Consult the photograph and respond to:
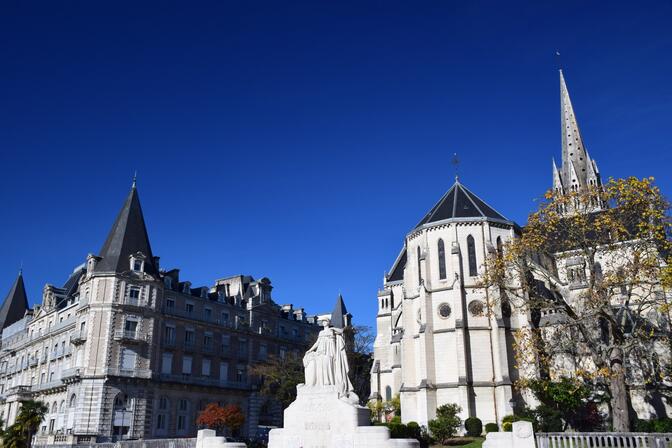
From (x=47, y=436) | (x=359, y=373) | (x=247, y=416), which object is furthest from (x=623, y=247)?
(x=47, y=436)

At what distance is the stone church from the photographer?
38.7 meters

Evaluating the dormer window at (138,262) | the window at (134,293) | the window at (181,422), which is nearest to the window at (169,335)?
the window at (134,293)

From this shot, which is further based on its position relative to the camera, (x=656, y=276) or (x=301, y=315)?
(x=301, y=315)

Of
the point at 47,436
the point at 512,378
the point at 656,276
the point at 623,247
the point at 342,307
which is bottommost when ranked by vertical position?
the point at 47,436

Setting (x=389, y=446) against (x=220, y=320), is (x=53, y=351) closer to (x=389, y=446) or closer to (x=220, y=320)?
(x=220, y=320)

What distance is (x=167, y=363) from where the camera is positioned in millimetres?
50469

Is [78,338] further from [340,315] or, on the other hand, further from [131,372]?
[340,315]

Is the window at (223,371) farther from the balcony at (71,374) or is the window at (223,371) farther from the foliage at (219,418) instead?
the balcony at (71,374)

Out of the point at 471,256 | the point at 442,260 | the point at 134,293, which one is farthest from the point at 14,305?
the point at 471,256

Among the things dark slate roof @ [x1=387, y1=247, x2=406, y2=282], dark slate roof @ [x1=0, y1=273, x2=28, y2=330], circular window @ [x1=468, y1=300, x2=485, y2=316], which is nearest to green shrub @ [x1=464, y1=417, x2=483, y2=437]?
circular window @ [x1=468, y1=300, x2=485, y2=316]

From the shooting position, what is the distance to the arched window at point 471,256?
41.8m

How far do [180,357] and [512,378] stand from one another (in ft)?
92.6

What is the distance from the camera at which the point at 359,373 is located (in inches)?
2301

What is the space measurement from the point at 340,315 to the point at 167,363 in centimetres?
2573
